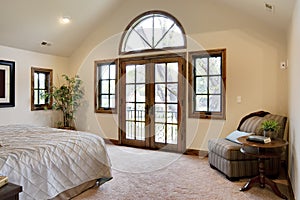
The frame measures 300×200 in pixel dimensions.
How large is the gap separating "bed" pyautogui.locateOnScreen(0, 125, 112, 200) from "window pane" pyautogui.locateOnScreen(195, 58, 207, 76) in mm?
2650

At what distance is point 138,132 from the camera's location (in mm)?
5754

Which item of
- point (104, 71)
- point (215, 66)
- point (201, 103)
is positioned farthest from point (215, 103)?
point (104, 71)

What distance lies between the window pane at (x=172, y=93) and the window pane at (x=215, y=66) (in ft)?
2.76

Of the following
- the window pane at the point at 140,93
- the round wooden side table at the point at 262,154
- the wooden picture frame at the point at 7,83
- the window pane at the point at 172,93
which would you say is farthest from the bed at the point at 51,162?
the window pane at the point at 140,93

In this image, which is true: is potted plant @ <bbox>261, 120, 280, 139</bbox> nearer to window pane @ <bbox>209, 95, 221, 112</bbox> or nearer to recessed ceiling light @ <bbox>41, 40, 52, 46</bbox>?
window pane @ <bbox>209, 95, 221, 112</bbox>

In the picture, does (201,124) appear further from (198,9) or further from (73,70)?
(73,70)

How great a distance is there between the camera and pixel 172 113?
530 cm

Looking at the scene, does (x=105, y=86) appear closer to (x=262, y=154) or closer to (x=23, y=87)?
(x=23, y=87)

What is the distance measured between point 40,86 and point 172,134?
3.63 meters

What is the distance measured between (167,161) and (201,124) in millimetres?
1062

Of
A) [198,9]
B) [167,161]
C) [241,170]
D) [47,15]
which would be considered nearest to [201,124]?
[167,161]

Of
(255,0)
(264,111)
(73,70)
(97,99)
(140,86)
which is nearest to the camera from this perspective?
(255,0)

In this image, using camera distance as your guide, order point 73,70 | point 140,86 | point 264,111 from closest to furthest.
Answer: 1. point 264,111
2. point 140,86
3. point 73,70

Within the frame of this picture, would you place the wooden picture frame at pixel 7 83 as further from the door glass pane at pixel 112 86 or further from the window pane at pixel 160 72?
the window pane at pixel 160 72
